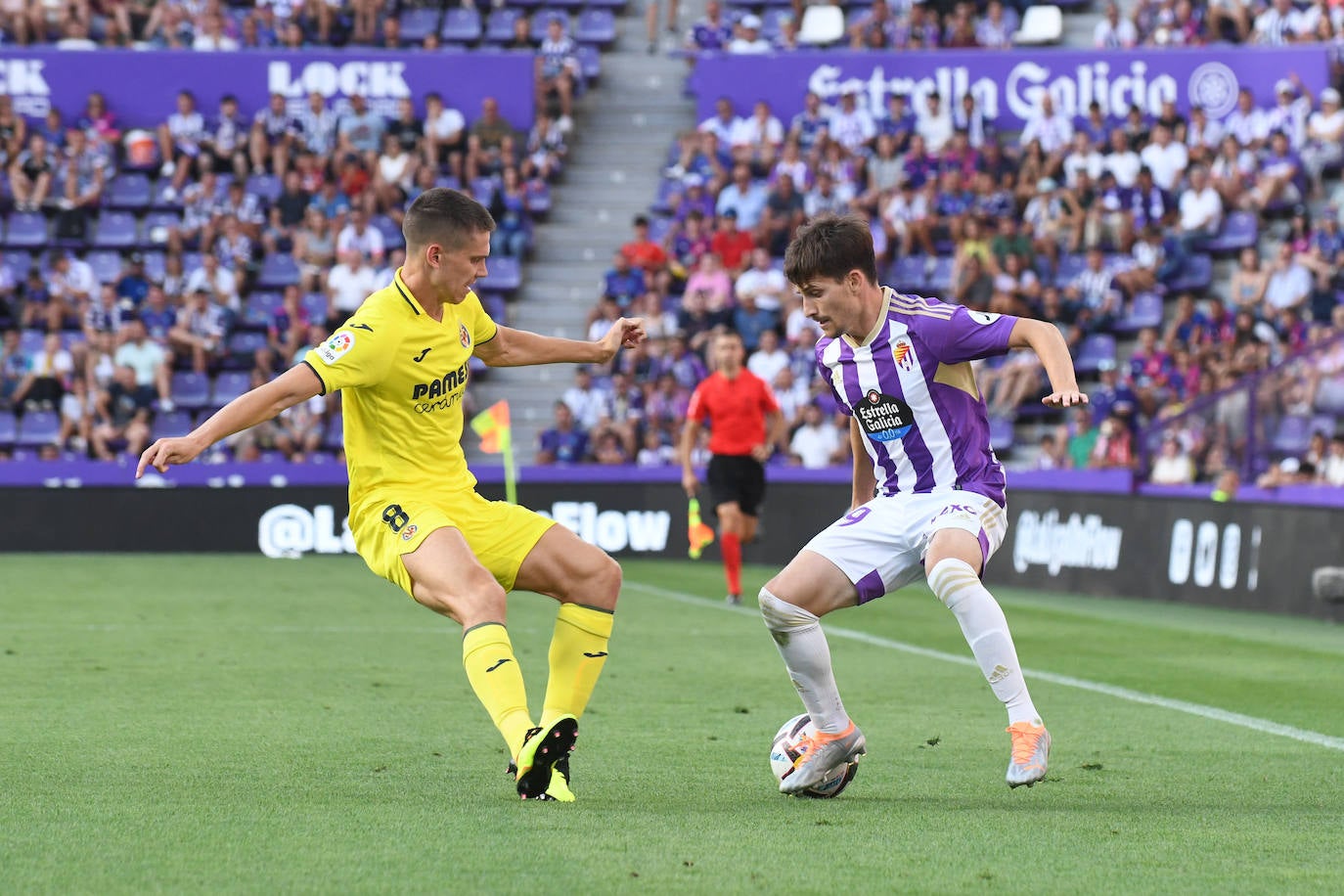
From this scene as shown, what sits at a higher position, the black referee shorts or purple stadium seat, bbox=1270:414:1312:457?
purple stadium seat, bbox=1270:414:1312:457

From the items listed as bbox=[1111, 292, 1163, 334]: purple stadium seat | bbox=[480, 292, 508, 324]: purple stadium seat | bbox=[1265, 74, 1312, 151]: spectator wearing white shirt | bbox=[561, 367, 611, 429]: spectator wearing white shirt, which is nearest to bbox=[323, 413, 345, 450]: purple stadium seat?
bbox=[480, 292, 508, 324]: purple stadium seat

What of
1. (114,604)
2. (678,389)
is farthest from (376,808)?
(678,389)

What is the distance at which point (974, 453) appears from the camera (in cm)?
671

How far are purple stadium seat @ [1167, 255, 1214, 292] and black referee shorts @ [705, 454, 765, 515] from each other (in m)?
8.27

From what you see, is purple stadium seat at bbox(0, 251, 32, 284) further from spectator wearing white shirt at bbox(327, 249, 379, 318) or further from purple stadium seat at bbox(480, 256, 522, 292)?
purple stadium seat at bbox(480, 256, 522, 292)

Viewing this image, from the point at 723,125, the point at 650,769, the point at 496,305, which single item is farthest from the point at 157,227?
the point at 650,769

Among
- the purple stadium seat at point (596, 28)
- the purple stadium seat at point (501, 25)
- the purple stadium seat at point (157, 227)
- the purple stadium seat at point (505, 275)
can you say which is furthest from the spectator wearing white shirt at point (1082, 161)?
the purple stadium seat at point (157, 227)

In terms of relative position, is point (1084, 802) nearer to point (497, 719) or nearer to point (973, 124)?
point (497, 719)

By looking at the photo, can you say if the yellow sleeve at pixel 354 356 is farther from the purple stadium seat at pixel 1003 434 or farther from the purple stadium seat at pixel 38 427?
the purple stadium seat at pixel 38 427

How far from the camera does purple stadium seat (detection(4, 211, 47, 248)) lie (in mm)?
25297

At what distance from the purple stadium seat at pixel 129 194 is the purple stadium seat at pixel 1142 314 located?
1269 centimetres

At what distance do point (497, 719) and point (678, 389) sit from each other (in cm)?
1636

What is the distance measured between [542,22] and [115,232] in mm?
6754

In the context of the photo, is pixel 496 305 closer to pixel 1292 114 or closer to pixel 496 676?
pixel 1292 114
